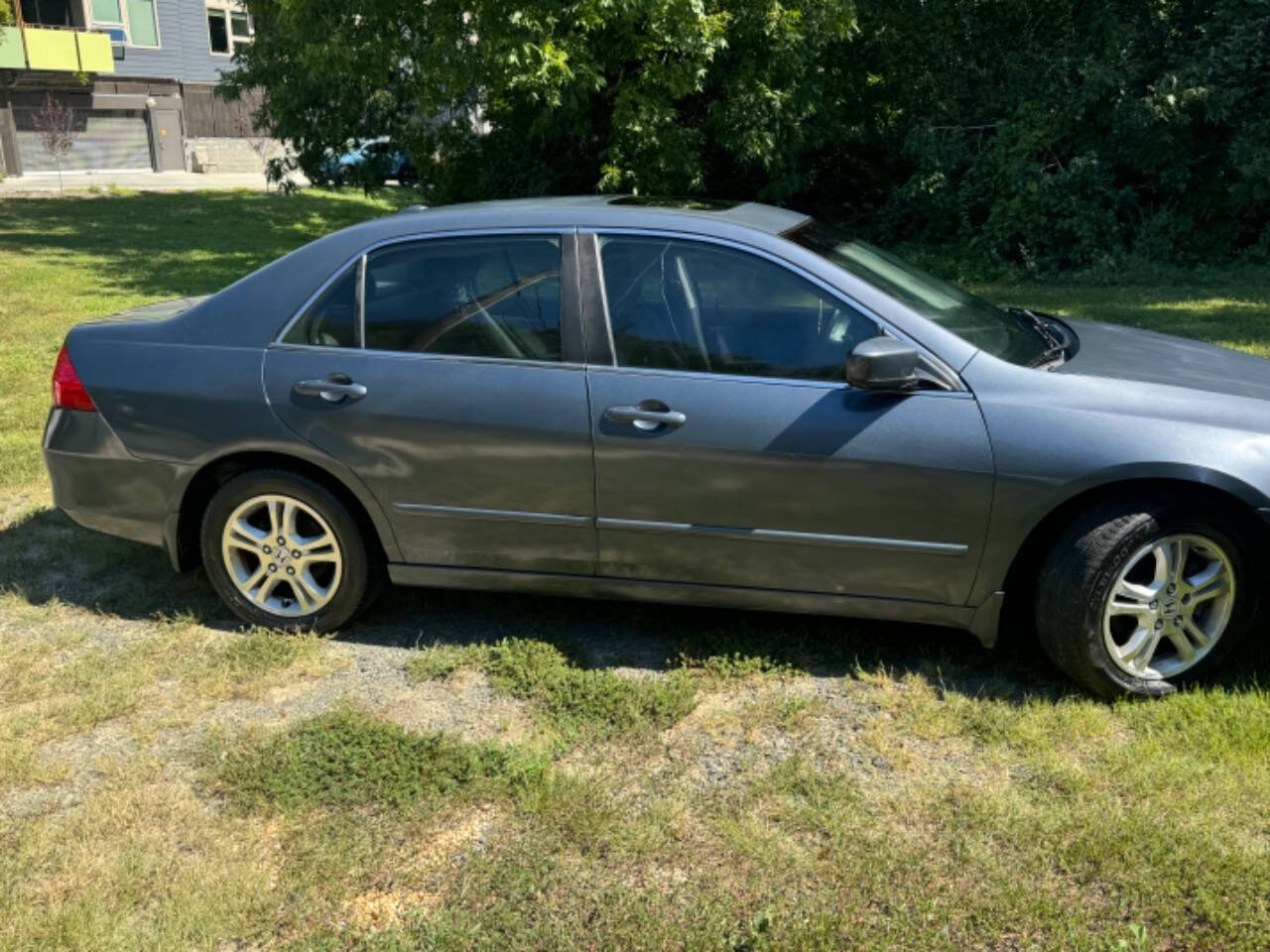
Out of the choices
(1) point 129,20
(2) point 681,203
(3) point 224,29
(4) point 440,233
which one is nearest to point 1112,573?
(2) point 681,203

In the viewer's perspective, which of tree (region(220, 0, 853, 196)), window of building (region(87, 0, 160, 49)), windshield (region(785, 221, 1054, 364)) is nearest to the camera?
windshield (region(785, 221, 1054, 364))

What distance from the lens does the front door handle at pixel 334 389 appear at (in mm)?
4121

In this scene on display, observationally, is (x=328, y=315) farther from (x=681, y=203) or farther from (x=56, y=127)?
(x=56, y=127)

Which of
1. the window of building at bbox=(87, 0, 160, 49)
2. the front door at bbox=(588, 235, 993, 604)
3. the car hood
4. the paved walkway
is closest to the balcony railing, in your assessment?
the window of building at bbox=(87, 0, 160, 49)

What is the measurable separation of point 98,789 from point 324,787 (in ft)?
2.24

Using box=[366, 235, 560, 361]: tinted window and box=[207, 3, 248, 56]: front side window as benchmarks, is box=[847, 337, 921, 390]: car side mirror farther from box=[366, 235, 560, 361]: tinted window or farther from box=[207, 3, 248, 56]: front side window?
box=[207, 3, 248, 56]: front side window

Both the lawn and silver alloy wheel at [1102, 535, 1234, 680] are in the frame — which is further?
silver alloy wheel at [1102, 535, 1234, 680]

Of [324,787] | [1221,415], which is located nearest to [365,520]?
[324,787]

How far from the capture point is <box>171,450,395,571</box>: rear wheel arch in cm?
429

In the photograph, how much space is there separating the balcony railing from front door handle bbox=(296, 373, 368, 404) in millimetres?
37665

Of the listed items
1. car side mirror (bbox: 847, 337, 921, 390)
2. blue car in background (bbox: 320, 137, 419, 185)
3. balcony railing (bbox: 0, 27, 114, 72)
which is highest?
balcony railing (bbox: 0, 27, 114, 72)

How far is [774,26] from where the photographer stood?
13.4 metres

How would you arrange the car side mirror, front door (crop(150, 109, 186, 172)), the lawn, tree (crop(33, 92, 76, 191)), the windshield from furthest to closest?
front door (crop(150, 109, 186, 172)) < tree (crop(33, 92, 76, 191)) < the windshield < the car side mirror < the lawn

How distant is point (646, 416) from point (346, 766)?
1.45 metres
